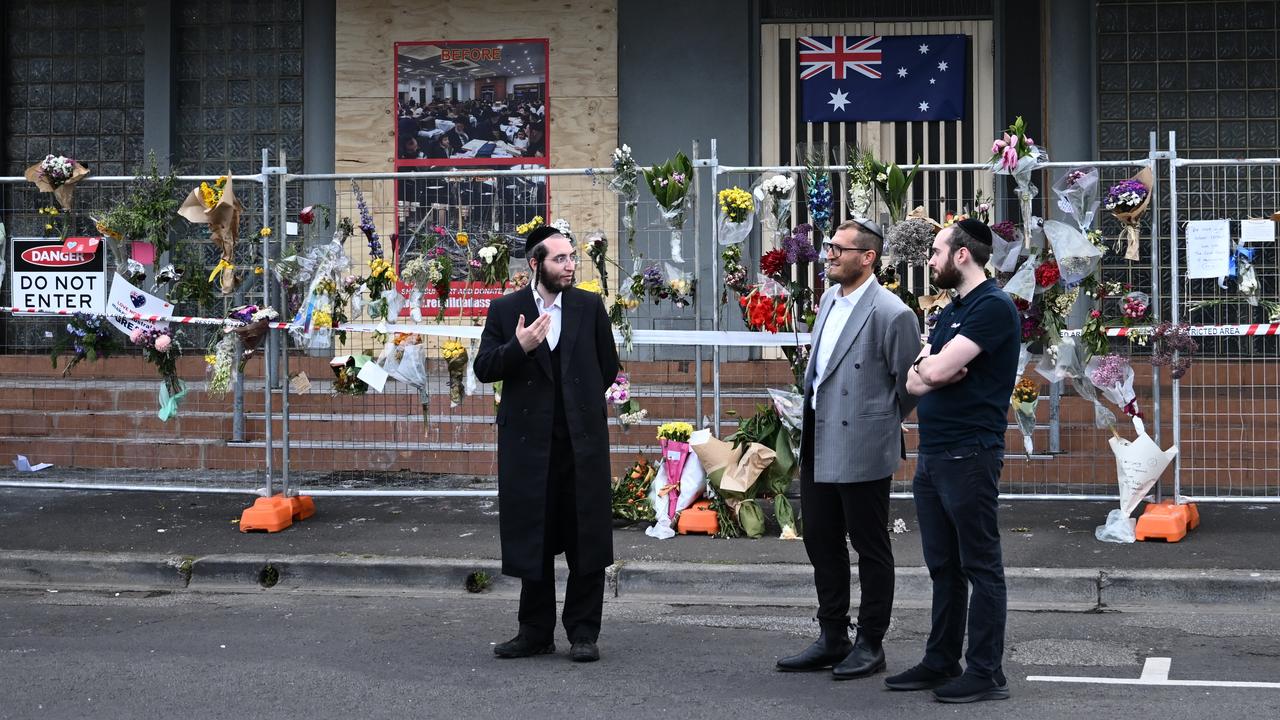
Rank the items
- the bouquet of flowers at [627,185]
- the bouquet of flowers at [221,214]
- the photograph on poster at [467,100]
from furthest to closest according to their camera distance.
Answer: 1. the photograph on poster at [467,100]
2. the bouquet of flowers at [221,214]
3. the bouquet of flowers at [627,185]

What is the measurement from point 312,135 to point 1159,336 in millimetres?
7821

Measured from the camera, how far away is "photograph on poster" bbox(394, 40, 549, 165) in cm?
1273

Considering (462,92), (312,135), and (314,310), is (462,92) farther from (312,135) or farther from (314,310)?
(314,310)

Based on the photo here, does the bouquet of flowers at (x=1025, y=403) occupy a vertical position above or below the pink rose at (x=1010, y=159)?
below

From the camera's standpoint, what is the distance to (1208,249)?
865 cm

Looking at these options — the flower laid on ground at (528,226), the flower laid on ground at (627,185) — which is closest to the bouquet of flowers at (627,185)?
the flower laid on ground at (627,185)

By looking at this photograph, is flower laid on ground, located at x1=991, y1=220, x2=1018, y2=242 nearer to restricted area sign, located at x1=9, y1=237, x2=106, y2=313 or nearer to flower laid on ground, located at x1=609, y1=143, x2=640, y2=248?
flower laid on ground, located at x1=609, y1=143, x2=640, y2=248

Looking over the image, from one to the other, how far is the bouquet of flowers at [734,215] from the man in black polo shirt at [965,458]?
10.8 feet

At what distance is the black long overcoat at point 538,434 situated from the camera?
6461mm

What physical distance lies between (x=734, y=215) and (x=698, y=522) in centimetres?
198

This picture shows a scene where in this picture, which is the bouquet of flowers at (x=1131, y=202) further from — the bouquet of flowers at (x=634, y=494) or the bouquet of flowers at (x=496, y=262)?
the bouquet of flowers at (x=496, y=262)

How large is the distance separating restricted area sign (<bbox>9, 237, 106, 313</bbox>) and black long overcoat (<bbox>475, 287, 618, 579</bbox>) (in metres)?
4.34

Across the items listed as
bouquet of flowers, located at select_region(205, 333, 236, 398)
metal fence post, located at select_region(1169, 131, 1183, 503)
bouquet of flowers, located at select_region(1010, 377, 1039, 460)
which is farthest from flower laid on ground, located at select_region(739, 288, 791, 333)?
bouquet of flowers, located at select_region(205, 333, 236, 398)

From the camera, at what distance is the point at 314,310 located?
9383 mm
